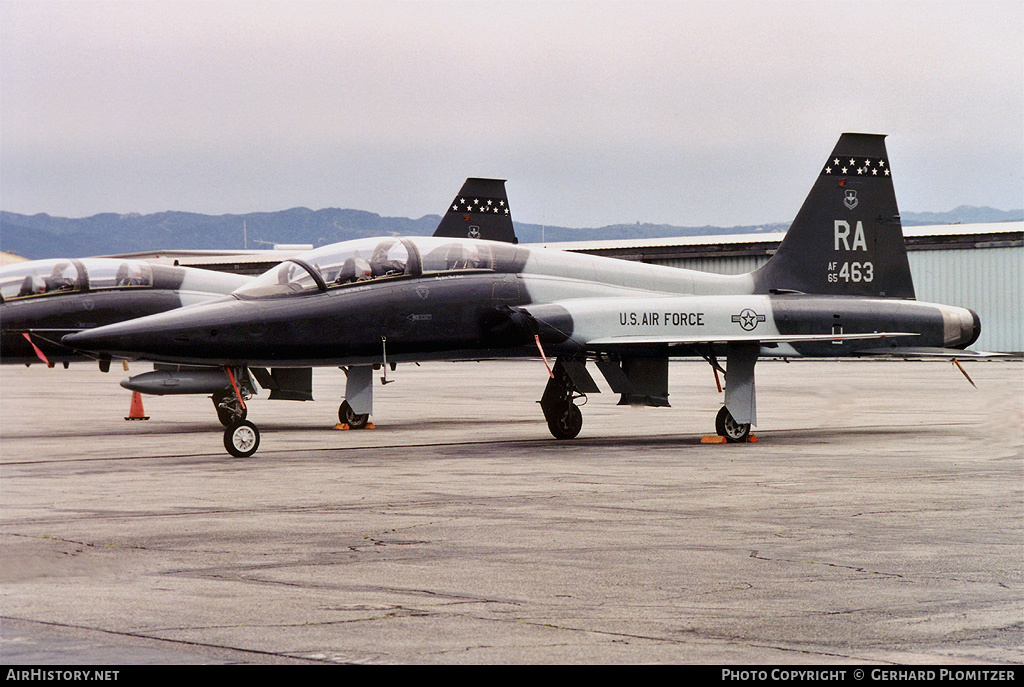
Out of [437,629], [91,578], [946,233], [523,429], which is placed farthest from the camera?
[946,233]

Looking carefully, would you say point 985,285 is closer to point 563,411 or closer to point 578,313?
point 563,411

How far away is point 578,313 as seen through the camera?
15.5 m

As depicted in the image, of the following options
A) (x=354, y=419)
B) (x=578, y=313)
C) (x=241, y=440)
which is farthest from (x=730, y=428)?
(x=354, y=419)

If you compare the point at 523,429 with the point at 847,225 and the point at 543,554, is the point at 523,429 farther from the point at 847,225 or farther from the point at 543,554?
the point at 543,554

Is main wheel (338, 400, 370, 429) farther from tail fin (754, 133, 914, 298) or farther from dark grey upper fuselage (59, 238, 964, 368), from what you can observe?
tail fin (754, 133, 914, 298)

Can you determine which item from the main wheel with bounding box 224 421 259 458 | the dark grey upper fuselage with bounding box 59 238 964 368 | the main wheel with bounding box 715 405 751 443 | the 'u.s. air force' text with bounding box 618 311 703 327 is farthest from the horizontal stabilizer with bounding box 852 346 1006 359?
the main wheel with bounding box 224 421 259 458

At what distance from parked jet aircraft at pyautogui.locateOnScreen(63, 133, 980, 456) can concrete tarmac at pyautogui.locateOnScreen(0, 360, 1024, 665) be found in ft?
3.49

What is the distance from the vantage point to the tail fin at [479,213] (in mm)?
23500

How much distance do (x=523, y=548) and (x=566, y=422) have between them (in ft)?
27.8

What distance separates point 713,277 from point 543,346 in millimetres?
3131

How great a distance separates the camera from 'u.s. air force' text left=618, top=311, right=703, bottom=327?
50.9 ft

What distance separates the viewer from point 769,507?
31.5 feet

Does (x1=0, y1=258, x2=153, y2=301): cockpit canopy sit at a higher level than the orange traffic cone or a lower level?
higher
